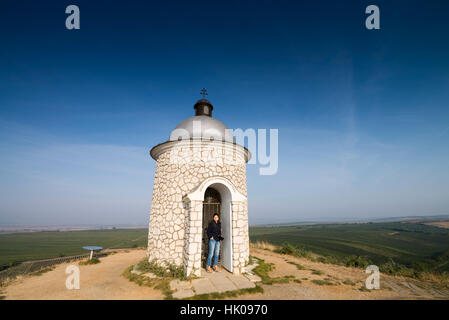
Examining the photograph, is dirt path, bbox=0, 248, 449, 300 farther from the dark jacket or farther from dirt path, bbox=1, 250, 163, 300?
the dark jacket

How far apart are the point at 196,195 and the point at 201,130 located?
130 inches

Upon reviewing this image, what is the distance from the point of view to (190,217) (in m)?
6.49

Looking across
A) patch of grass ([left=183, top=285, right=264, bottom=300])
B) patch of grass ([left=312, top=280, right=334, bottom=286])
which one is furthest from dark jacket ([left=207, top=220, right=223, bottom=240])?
patch of grass ([left=312, top=280, right=334, bottom=286])

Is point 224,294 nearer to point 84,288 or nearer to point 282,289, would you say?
point 282,289

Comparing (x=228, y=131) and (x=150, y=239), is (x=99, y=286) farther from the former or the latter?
(x=228, y=131)

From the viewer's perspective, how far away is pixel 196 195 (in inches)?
264

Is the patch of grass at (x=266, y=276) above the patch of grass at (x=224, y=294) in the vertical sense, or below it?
below

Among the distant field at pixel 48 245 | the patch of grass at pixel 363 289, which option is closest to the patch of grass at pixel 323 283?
the patch of grass at pixel 363 289

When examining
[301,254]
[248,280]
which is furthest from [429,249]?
[248,280]

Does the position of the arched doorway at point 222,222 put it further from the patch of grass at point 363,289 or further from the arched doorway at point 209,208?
the patch of grass at point 363,289

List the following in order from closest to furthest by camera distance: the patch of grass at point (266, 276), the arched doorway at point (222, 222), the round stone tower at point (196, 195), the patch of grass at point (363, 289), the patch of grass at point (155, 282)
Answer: the patch of grass at point (155, 282) → the patch of grass at point (363, 289) → the patch of grass at point (266, 276) → the arched doorway at point (222, 222) → the round stone tower at point (196, 195)

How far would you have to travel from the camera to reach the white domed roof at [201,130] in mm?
8344

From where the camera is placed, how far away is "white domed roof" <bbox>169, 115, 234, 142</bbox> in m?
8.34
